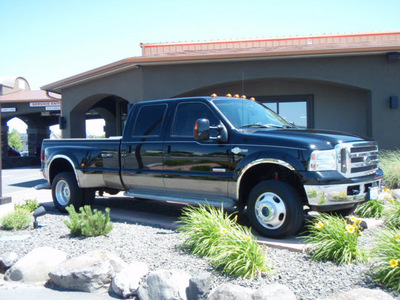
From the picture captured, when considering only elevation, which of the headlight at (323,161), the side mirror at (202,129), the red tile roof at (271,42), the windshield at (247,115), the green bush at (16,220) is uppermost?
the red tile roof at (271,42)

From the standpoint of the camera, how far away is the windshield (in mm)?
6250

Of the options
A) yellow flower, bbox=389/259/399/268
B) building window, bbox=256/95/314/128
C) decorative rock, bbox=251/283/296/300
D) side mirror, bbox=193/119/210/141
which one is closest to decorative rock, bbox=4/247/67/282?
side mirror, bbox=193/119/210/141

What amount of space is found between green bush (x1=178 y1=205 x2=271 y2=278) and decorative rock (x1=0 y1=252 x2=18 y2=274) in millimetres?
2198

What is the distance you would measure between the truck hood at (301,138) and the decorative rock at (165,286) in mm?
2139

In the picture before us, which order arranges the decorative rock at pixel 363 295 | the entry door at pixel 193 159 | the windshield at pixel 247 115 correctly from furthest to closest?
the windshield at pixel 247 115, the entry door at pixel 193 159, the decorative rock at pixel 363 295

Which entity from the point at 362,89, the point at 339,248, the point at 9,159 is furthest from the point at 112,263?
the point at 9,159

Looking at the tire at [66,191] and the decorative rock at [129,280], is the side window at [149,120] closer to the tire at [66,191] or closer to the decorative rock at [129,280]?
the tire at [66,191]

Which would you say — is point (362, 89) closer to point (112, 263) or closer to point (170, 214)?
point (170, 214)

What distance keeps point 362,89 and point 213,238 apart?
350 inches

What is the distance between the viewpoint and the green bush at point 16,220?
6.71 m

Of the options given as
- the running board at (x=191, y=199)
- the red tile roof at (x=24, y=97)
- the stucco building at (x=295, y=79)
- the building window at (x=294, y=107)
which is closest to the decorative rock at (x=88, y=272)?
the running board at (x=191, y=199)

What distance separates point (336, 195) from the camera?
5105 mm

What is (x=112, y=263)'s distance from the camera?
4766 millimetres

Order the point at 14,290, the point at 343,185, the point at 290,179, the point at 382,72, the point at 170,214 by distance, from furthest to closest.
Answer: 1. the point at 382,72
2. the point at 170,214
3. the point at 290,179
4. the point at 343,185
5. the point at 14,290
